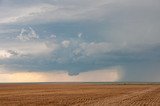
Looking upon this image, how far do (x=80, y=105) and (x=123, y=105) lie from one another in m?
3.47

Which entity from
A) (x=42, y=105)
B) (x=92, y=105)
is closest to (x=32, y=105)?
(x=42, y=105)

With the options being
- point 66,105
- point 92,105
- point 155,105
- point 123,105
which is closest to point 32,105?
point 66,105

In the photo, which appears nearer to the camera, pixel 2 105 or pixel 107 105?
pixel 107 105

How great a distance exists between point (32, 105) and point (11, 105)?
5.91 ft

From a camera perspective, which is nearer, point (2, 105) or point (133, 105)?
point (133, 105)

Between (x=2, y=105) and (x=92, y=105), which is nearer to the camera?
(x=92, y=105)

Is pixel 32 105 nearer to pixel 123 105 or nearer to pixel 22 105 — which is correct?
pixel 22 105

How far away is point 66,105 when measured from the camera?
98.5ft

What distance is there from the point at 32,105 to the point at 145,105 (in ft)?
31.2

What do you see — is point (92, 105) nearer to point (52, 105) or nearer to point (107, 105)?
point (107, 105)

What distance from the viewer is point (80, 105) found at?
29312 millimetres

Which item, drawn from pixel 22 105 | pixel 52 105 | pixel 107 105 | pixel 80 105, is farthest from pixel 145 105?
pixel 22 105

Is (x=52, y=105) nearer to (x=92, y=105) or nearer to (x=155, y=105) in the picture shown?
(x=92, y=105)

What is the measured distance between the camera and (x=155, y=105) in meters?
29.4
